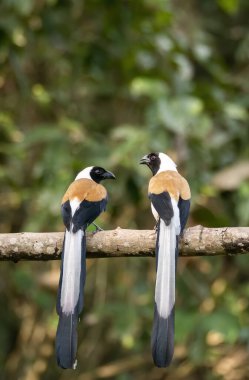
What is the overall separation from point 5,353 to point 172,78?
300 centimetres

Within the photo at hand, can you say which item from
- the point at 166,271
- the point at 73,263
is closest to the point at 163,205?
the point at 166,271

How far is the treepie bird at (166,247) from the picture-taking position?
3027 millimetres

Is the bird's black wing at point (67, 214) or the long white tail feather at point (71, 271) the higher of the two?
the bird's black wing at point (67, 214)

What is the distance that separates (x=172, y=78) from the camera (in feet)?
19.7

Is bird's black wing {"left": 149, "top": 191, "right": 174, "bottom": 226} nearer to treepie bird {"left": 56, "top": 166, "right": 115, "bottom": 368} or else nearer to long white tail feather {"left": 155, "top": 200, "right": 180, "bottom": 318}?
long white tail feather {"left": 155, "top": 200, "right": 180, "bottom": 318}

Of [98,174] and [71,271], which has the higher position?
[98,174]

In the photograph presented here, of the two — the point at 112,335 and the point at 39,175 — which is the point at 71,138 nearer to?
the point at 39,175

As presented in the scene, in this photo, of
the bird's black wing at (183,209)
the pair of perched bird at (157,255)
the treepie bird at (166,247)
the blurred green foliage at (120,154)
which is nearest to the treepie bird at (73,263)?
the pair of perched bird at (157,255)

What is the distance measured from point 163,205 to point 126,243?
0.29m

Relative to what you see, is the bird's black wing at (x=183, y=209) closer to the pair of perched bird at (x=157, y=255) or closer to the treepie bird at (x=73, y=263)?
the pair of perched bird at (x=157, y=255)

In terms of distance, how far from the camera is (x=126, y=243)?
336cm

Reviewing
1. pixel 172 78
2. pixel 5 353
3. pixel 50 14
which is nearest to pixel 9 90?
pixel 50 14

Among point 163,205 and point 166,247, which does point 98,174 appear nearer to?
point 163,205

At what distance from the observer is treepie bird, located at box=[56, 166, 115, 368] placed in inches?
123
